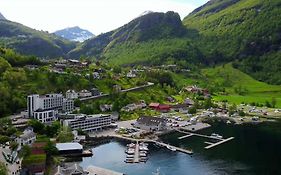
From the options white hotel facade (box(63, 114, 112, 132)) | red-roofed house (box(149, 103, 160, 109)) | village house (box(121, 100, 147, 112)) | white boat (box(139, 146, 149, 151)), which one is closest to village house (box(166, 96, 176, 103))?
red-roofed house (box(149, 103, 160, 109))

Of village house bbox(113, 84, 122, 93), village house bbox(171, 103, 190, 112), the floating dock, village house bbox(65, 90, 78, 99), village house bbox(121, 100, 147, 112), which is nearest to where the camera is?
the floating dock

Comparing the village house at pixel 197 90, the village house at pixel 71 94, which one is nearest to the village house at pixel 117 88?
the village house at pixel 71 94

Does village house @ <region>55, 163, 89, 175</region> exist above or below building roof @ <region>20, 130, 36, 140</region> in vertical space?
below

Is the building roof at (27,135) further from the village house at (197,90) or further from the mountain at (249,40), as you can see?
the mountain at (249,40)

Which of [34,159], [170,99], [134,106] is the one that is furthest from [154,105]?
[34,159]

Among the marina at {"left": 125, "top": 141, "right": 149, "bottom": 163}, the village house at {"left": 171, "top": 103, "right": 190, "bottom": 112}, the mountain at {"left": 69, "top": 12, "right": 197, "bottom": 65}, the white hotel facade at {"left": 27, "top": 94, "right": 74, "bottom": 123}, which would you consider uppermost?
the mountain at {"left": 69, "top": 12, "right": 197, "bottom": 65}

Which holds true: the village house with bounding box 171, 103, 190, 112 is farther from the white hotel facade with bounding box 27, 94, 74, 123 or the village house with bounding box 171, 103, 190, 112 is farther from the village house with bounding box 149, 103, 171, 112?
the white hotel facade with bounding box 27, 94, 74, 123

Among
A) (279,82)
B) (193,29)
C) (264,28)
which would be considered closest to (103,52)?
(193,29)

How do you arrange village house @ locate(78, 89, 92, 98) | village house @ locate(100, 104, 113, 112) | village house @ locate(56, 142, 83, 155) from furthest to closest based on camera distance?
1. village house @ locate(78, 89, 92, 98)
2. village house @ locate(100, 104, 113, 112)
3. village house @ locate(56, 142, 83, 155)

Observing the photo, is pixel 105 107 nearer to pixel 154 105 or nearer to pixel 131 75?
pixel 154 105

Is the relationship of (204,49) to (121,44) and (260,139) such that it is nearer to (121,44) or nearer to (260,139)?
(121,44)
